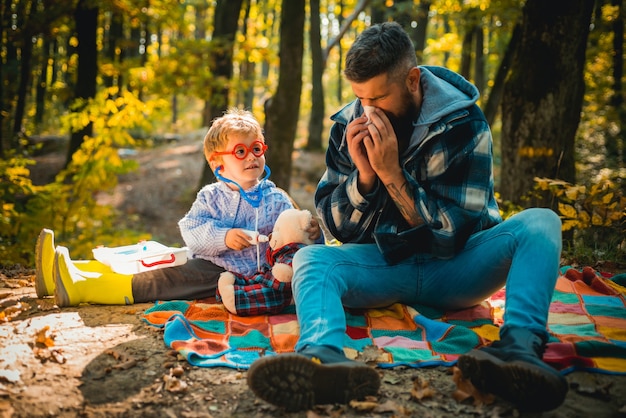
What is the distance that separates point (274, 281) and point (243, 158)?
80 cm

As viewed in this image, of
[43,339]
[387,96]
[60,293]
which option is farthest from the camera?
[60,293]

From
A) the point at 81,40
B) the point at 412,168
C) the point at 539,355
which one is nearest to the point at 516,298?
the point at 539,355

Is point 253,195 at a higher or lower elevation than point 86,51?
lower

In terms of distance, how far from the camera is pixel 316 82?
12430 mm

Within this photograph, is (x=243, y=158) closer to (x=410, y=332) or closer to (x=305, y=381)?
(x=410, y=332)

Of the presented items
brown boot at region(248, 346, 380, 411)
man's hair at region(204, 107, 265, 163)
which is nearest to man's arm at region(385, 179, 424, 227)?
brown boot at region(248, 346, 380, 411)

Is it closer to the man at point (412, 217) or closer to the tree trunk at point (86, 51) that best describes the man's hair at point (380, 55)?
the man at point (412, 217)

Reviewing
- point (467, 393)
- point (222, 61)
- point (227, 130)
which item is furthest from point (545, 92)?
point (222, 61)

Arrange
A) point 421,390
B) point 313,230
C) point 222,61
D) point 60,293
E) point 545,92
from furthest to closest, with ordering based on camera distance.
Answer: point 222,61, point 545,92, point 313,230, point 60,293, point 421,390

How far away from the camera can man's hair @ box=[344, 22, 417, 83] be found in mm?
2428

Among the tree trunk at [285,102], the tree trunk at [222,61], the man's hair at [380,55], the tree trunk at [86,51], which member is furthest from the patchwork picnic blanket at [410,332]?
the tree trunk at [86,51]

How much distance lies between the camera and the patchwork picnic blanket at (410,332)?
2.28 m

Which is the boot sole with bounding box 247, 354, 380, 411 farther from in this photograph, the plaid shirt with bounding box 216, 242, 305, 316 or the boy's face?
the boy's face

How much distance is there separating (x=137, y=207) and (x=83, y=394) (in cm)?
818
